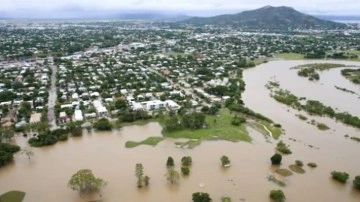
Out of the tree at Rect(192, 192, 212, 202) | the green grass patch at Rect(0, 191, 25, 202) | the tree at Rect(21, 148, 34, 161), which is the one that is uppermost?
the tree at Rect(192, 192, 212, 202)

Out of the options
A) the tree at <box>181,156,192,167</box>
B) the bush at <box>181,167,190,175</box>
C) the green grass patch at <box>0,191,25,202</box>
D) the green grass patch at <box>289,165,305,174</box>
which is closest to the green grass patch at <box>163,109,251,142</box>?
the tree at <box>181,156,192,167</box>

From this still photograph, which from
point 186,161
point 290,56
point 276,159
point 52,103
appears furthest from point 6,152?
point 290,56

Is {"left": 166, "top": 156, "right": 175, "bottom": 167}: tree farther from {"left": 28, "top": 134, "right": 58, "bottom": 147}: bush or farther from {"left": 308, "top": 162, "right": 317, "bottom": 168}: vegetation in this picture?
{"left": 28, "top": 134, "right": 58, "bottom": 147}: bush

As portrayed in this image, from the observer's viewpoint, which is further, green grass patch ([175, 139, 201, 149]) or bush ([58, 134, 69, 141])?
bush ([58, 134, 69, 141])

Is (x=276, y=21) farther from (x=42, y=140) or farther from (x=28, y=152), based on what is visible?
(x=28, y=152)

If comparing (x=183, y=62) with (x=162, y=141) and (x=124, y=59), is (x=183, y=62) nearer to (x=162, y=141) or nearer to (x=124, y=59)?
(x=124, y=59)

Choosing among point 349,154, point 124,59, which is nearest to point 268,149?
point 349,154
